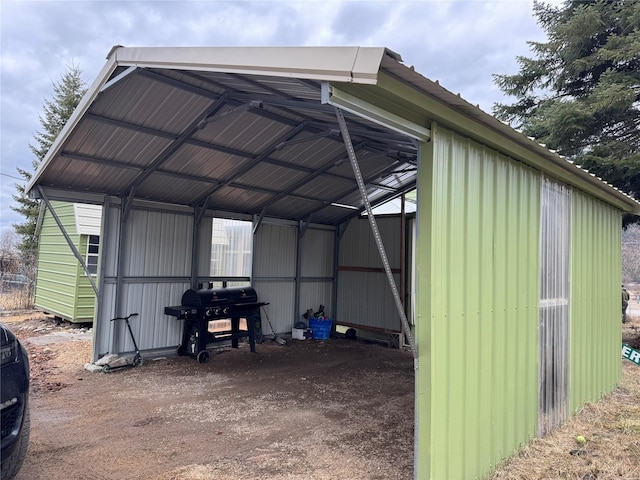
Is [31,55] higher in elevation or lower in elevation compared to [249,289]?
higher

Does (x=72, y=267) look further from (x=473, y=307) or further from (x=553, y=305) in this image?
(x=553, y=305)

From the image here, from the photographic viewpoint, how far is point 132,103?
419 centimetres

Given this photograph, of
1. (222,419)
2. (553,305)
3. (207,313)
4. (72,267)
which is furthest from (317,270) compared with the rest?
(553,305)

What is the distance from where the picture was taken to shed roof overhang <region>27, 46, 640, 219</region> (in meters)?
2.31

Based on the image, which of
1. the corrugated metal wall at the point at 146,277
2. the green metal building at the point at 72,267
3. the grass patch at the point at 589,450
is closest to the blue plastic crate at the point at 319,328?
the corrugated metal wall at the point at 146,277

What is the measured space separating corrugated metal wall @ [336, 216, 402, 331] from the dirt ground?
1.95m

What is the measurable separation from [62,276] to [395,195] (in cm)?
760

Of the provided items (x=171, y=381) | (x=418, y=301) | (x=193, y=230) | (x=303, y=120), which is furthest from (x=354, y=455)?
(x=193, y=230)

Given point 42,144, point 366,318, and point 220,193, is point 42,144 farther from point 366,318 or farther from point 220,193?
point 366,318

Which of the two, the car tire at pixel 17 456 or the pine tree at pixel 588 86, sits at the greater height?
the pine tree at pixel 588 86

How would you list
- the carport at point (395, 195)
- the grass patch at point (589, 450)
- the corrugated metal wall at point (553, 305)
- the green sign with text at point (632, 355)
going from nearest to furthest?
the carport at point (395, 195), the grass patch at point (589, 450), the corrugated metal wall at point (553, 305), the green sign with text at point (632, 355)

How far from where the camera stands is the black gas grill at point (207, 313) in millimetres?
6414

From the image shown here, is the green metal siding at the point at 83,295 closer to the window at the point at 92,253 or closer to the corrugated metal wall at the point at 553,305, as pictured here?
the window at the point at 92,253

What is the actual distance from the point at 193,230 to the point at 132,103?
318cm
